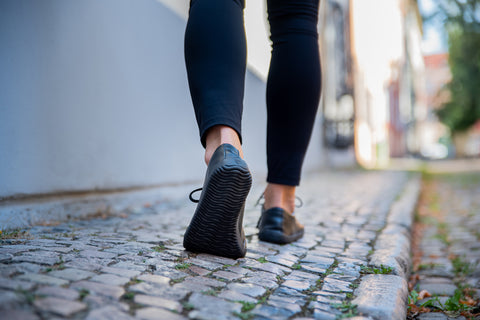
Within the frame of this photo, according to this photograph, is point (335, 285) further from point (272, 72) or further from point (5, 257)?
point (5, 257)

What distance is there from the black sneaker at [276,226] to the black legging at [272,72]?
114 mm

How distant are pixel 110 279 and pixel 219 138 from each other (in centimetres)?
43

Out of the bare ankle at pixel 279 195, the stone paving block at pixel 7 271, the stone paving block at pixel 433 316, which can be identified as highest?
the bare ankle at pixel 279 195

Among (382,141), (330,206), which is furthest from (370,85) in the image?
(330,206)

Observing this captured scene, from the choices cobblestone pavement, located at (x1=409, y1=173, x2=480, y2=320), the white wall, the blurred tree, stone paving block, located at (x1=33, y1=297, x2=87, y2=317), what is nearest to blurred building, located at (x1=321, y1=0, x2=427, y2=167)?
the blurred tree

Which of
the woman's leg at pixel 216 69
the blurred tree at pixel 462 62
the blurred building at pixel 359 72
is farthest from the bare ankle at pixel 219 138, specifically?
the blurred building at pixel 359 72

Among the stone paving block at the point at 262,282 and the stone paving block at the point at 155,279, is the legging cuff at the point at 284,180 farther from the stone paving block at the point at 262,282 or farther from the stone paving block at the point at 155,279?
the stone paving block at the point at 155,279

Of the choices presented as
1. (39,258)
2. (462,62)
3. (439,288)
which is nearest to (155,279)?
(39,258)

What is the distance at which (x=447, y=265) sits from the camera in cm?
201

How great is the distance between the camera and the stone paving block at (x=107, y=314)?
0.79m

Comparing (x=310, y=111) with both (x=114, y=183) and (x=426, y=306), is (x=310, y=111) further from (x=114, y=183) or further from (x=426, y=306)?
(x=114, y=183)

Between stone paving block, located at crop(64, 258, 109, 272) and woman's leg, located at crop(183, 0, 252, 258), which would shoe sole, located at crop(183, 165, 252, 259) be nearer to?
woman's leg, located at crop(183, 0, 252, 258)

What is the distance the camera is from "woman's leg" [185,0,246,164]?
117 centimetres

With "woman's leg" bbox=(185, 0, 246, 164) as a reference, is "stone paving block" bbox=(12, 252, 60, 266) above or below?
below
